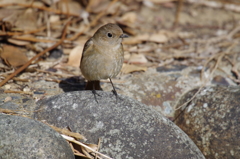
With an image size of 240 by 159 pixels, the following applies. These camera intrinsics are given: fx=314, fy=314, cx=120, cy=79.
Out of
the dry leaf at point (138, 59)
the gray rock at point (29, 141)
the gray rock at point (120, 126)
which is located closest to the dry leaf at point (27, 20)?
the dry leaf at point (138, 59)

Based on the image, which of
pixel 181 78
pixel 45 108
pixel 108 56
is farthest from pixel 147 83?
pixel 45 108

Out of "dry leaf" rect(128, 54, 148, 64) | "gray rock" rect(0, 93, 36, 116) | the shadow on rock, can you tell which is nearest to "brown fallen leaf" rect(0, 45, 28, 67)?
the shadow on rock

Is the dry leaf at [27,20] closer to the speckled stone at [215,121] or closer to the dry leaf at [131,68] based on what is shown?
the dry leaf at [131,68]

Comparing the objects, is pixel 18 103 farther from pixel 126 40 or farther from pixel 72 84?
pixel 126 40

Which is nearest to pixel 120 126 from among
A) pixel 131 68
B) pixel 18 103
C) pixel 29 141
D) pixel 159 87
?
pixel 29 141

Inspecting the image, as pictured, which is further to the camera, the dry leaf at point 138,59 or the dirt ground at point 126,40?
the dry leaf at point 138,59

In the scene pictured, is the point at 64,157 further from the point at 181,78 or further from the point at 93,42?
the point at 181,78

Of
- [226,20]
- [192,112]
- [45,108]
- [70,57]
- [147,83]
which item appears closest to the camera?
[45,108]
